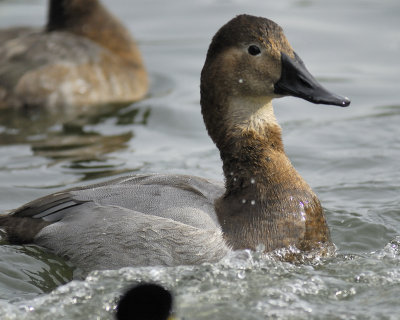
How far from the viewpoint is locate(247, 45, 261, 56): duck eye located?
6168 millimetres

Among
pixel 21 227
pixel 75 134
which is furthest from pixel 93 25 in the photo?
pixel 21 227

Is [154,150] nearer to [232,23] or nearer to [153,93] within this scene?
[153,93]

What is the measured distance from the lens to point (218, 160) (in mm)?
8945

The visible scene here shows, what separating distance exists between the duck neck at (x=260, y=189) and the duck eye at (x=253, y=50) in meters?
0.35

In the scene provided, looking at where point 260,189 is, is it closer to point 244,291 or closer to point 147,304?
point 244,291

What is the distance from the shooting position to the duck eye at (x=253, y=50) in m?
6.17

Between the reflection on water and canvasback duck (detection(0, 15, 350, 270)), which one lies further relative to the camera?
the reflection on water

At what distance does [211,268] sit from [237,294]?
0.99 feet

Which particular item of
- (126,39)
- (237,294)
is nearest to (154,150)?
(126,39)

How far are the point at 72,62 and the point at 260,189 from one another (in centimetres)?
497

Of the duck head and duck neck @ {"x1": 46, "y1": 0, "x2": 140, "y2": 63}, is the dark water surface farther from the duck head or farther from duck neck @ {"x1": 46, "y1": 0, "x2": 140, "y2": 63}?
the duck head

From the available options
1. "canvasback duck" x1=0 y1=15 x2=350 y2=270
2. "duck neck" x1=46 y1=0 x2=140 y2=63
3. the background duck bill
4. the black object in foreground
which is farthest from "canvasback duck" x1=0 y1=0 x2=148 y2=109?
the black object in foreground

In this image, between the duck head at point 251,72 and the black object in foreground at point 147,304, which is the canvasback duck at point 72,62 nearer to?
the duck head at point 251,72

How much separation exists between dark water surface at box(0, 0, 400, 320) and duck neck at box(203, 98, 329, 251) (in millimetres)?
203
